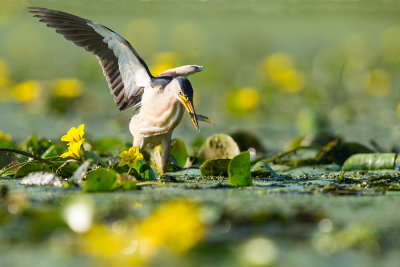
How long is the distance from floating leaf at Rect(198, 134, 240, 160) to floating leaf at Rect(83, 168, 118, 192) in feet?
4.65

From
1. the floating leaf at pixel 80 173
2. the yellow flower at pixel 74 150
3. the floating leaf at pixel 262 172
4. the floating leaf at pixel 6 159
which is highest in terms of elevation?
the yellow flower at pixel 74 150

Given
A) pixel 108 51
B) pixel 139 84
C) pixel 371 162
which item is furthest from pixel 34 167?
pixel 371 162

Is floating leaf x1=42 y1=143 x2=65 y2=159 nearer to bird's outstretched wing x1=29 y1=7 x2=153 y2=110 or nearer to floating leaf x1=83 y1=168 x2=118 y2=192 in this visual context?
bird's outstretched wing x1=29 y1=7 x2=153 y2=110

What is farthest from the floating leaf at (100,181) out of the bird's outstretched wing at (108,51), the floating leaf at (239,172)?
the bird's outstretched wing at (108,51)

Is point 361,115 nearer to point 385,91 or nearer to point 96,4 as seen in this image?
point 385,91

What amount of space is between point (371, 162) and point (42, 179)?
2.10 m

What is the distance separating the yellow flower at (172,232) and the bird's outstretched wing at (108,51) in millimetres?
2346

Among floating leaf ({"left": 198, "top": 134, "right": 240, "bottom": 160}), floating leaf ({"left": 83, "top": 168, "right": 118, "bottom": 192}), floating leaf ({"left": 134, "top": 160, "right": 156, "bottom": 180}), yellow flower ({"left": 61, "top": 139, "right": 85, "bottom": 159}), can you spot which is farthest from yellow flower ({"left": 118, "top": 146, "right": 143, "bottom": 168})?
floating leaf ({"left": 198, "top": 134, "right": 240, "bottom": 160})

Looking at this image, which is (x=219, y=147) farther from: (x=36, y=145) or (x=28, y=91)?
(x=28, y=91)

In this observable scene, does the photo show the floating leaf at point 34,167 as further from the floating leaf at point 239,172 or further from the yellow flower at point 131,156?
the floating leaf at point 239,172

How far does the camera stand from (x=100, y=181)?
3314 millimetres

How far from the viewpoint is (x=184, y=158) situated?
189 inches

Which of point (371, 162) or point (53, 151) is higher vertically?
A: point (53, 151)

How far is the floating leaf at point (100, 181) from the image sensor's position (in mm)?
3291
